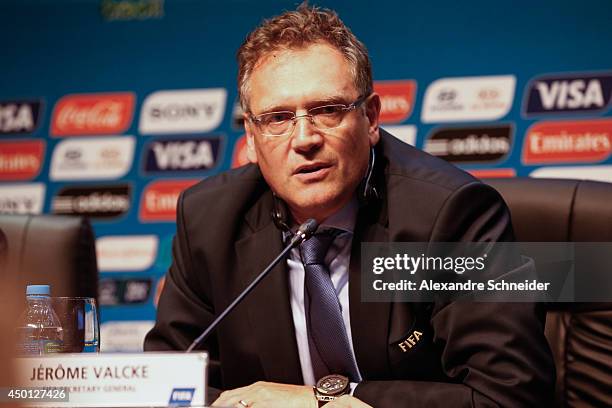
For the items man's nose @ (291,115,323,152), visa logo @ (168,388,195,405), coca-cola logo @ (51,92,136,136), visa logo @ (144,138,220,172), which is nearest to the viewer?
visa logo @ (168,388,195,405)

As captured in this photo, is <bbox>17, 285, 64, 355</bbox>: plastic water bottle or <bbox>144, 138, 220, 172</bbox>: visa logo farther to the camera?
<bbox>144, 138, 220, 172</bbox>: visa logo

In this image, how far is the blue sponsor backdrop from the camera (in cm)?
394

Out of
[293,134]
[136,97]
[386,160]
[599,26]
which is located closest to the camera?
[293,134]

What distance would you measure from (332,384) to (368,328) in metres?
0.17

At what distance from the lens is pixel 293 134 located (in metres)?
1.88

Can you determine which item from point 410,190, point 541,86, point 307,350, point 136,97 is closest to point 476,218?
point 410,190

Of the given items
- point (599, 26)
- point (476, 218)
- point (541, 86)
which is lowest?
point (476, 218)

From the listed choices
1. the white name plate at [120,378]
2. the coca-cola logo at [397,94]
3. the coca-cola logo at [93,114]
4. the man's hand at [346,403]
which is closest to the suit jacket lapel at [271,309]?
the man's hand at [346,403]

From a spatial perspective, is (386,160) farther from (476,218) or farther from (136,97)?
(136,97)

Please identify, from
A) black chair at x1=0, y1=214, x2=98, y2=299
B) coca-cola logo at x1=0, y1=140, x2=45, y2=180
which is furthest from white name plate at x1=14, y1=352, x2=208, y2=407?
coca-cola logo at x1=0, y1=140, x2=45, y2=180

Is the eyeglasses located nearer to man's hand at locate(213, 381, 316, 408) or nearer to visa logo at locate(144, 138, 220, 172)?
man's hand at locate(213, 381, 316, 408)

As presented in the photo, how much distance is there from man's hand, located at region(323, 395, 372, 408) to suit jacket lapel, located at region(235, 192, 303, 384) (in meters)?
0.29

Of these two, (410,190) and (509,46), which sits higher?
(509,46)

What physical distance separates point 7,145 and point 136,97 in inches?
29.3
